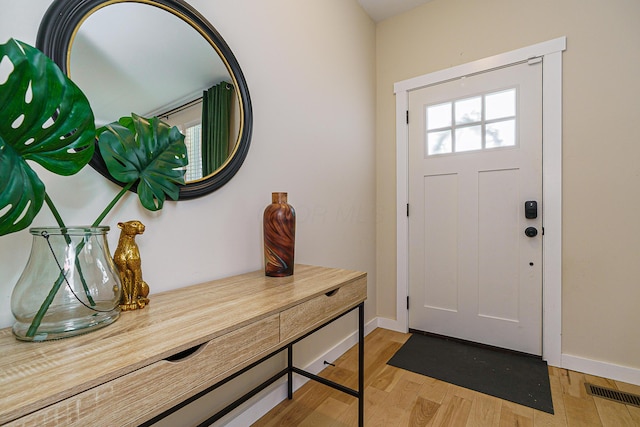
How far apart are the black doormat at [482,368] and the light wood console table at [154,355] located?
1288 mm

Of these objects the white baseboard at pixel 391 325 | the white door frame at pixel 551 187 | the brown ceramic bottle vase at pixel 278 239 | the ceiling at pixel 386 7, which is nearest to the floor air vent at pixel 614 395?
the white door frame at pixel 551 187

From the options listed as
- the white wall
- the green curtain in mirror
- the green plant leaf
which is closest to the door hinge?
the white wall

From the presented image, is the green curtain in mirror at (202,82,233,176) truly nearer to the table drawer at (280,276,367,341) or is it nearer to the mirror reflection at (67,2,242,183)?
the mirror reflection at (67,2,242,183)

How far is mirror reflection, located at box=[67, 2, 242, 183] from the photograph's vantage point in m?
0.98

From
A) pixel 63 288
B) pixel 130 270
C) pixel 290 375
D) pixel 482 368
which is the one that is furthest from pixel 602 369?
pixel 63 288

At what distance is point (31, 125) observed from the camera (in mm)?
619

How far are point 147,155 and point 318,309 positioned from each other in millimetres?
853

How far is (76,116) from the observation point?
0.69 metres

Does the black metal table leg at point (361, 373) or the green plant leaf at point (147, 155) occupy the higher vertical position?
the green plant leaf at point (147, 155)

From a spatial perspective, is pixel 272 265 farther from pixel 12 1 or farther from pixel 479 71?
pixel 479 71

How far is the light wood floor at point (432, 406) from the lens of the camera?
1517mm

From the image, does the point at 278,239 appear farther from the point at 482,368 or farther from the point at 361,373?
the point at 482,368

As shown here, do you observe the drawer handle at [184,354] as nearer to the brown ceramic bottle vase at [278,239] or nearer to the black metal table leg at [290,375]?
the brown ceramic bottle vase at [278,239]

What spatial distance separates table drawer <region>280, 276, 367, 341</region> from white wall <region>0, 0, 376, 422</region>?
0.50 meters
